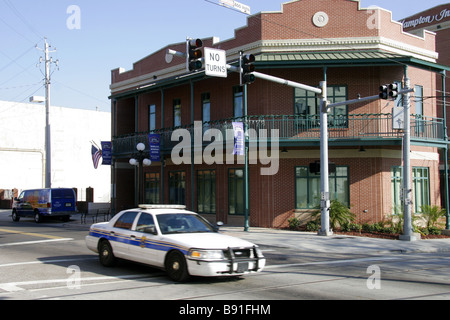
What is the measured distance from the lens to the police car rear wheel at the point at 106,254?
11.4 m

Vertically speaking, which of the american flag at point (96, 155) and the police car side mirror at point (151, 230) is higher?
the american flag at point (96, 155)

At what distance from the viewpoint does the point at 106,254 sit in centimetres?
1158

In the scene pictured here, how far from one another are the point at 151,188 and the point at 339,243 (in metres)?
15.4

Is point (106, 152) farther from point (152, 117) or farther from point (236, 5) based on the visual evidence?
point (236, 5)

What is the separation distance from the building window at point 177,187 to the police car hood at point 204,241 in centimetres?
1729

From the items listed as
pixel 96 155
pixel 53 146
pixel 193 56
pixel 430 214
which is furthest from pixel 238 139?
pixel 53 146

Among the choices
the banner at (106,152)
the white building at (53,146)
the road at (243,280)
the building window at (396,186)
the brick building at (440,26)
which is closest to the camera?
the road at (243,280)

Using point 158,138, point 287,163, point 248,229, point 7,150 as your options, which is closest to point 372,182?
point 287,163

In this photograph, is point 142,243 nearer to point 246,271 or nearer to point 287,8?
point 246,271

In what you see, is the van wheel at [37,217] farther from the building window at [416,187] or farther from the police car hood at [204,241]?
the police car hood at [204,241]

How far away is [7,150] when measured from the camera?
4628cm

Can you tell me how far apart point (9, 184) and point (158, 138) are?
91.0ft

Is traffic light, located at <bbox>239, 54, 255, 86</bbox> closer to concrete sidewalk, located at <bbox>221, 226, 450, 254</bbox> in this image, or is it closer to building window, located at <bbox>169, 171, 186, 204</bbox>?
concrete sidewalk, located at <bbox>221, 226, 450, 254</bbox>

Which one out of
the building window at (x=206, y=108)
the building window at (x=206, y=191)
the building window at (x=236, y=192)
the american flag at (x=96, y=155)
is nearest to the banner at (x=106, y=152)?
the american flag at (x=96, y=155)
